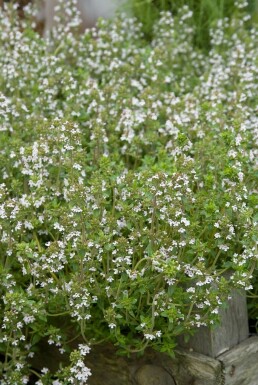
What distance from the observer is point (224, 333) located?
299 cm

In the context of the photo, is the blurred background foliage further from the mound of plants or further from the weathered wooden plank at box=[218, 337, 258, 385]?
the weathered wooden plank at box=[218, 337, 258, 385]

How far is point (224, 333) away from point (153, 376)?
0.33 meters

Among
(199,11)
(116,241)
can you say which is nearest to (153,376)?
(116,241)

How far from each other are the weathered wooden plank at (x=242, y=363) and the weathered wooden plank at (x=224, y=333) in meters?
0.03

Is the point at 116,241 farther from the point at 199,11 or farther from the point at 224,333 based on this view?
the point at 199,11

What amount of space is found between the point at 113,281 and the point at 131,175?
1.36ft

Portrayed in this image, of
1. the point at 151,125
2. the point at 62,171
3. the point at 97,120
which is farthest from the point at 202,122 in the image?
the point at 62,171

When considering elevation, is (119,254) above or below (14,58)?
below

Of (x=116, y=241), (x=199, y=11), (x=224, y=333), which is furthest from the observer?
(x=199, y=11)

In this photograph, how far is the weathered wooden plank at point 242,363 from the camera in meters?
2.96

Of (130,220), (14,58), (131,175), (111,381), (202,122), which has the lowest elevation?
(111,381)

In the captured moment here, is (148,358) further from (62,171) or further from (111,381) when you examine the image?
(62,171)

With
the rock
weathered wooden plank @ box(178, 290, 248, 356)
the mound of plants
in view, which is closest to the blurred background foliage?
the mound of plants

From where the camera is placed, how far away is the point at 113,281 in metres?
2.85
